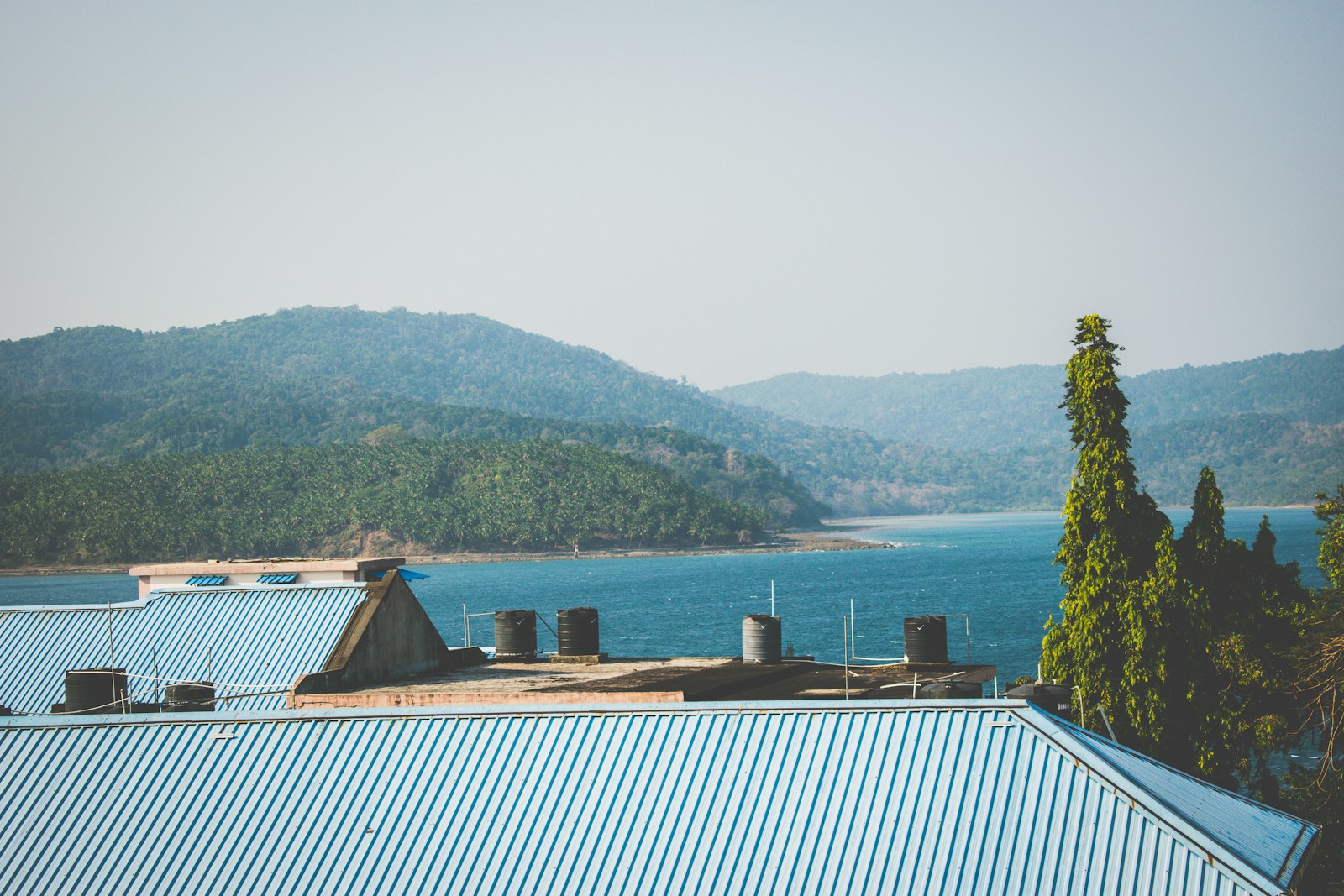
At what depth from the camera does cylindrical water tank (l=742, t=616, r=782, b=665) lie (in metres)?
29.4

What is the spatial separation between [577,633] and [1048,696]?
11.8 m

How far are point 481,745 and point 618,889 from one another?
10.6 feet

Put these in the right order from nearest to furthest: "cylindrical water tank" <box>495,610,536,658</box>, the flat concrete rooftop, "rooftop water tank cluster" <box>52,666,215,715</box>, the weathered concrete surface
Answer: the flat concrete rooftop
"rooftop water tank cluster" <box>52,666,215,715</box>
the weathered concrete surface
"cylindrical water tank" <box>495,610,536,658</box>

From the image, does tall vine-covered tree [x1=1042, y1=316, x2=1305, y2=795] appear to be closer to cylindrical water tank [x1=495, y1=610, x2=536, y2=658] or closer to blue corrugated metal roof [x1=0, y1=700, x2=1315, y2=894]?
cylindrical water tank [x1=495, y1=610, x2=536, y2=658]

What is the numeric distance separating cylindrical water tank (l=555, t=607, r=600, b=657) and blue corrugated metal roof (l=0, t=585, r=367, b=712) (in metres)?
4.56

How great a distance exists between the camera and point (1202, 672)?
3080cm

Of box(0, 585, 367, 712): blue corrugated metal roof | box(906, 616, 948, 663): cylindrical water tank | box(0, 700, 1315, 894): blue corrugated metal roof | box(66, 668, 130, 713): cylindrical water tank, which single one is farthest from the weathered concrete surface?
box(906, 616, 948, 663): cylindrical water tank

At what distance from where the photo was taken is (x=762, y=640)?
29469mm

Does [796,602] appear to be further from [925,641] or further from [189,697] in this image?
[189,697]

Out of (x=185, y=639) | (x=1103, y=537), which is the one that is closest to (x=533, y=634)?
(x=185, y=639)

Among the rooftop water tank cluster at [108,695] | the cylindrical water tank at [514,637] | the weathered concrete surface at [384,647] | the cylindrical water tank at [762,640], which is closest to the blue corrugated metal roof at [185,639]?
the weathered concrete surface at [384,647]

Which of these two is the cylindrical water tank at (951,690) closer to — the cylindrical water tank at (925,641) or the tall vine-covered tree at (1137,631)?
A: the cylindrical water tank at (925,641)

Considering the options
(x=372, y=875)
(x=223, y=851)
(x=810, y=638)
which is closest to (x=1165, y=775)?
(x=372, y=875)

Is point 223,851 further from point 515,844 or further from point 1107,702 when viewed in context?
point 1107,702
